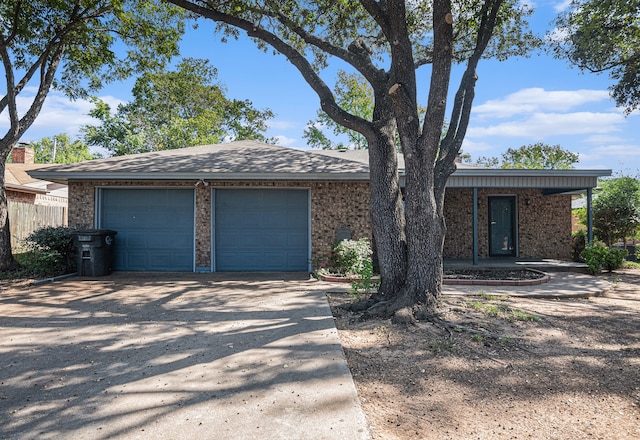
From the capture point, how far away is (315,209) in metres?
10.4

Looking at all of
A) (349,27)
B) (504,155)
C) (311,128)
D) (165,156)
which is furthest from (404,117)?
(504,155)

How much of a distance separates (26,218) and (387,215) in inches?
621

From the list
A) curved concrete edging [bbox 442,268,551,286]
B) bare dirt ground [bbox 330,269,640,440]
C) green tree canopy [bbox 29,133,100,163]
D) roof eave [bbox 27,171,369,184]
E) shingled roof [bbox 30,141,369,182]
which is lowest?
bare dirt ground [bbox 330,269,640,440]

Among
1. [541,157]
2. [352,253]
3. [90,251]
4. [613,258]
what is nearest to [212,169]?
[90,251]

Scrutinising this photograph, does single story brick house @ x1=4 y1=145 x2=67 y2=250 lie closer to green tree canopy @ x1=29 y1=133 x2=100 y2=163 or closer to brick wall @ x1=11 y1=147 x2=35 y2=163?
brick wall @ x1=11 y1=147 x2=35 y2=163

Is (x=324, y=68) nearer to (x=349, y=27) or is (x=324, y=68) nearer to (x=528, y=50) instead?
(x=349, y=27)

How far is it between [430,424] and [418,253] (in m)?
2.96

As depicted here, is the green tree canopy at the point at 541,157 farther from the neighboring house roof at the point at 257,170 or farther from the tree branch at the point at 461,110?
the tree branch at the point at 461,110

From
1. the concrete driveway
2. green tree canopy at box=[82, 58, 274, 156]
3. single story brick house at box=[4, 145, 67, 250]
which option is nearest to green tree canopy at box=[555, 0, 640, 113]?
the concrete driveway

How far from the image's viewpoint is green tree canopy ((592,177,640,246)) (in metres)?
13.8

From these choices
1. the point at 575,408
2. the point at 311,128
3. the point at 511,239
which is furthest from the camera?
the point at 311,128

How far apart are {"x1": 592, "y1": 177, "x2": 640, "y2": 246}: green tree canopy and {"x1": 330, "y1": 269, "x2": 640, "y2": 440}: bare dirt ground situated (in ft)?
31.4

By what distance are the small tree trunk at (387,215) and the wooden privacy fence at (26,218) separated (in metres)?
13.7

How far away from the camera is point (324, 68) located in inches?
441
